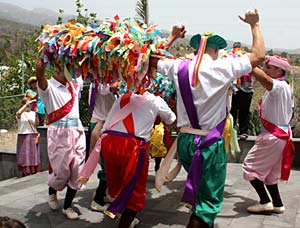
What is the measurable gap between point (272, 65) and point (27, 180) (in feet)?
13.5

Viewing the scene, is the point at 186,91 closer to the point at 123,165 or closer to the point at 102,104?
the point at 123,165

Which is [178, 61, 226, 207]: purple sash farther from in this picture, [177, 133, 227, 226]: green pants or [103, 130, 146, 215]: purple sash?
[103, 130, 146, 215]: purple sash

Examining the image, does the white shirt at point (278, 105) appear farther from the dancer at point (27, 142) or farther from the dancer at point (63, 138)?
the dancer at point (27, 142)

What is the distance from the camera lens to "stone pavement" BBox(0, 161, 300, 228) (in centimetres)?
450

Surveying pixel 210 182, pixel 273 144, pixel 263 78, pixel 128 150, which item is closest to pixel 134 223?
pixel 128 150

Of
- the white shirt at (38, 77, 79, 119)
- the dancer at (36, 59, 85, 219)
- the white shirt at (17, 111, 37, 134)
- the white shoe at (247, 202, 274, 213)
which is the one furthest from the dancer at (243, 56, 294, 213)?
the white shirt at (17, 111, 37, 134)

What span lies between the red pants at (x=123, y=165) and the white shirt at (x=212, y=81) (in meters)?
0.69

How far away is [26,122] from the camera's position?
7.57m

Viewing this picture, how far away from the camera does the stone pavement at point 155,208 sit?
4504 millimetres

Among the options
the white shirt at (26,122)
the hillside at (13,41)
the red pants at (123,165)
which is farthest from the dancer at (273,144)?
the hillside at (13,41)

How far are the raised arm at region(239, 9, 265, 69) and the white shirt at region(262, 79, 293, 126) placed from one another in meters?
1.11

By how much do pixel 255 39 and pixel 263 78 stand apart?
2.97 feet

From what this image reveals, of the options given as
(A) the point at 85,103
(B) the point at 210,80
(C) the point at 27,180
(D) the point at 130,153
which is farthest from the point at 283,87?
(A) the point at 85,103

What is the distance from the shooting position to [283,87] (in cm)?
444
